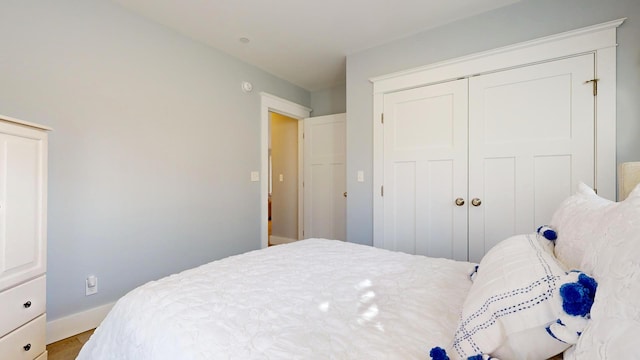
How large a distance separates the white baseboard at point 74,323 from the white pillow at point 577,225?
290 centimetres

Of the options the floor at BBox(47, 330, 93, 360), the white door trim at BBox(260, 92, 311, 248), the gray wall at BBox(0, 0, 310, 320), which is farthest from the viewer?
the white door trim at BBox(260, 92, 311, 248)

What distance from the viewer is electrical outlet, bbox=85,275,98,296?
A: 6.88 ft

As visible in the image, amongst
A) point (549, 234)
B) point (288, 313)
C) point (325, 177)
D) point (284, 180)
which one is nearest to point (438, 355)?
point (288, 313)

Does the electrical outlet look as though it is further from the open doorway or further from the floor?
the open doorway

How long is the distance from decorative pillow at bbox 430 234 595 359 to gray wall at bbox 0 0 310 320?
250 cm

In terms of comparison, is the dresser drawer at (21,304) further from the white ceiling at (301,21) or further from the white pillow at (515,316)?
the white ceiling at (301,21)

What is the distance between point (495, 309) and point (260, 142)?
3.21 m

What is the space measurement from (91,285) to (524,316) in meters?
2.70

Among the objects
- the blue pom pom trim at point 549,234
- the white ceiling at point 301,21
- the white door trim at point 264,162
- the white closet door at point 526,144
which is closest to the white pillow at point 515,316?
the blue pom pom trim at point 549,234

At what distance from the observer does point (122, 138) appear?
90.2 inches

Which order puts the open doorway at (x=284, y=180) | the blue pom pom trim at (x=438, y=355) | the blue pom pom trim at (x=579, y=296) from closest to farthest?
1. the blue pom pom trim at (x=579, y=296)
2. the blue pom pom trim at (x=438, y=355)
3. the open doorway at (x=284, y=180)

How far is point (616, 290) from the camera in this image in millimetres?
452

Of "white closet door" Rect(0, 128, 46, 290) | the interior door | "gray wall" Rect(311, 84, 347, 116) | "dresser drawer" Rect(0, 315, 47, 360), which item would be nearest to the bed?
"dresser drawer" Rect(0, 315, 47, 360)

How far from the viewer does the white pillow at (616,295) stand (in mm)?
397
